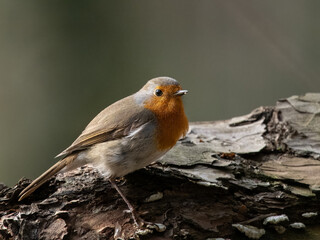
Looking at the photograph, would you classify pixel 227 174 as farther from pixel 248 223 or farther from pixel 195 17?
pixel 195 17

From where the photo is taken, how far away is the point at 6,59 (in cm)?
534

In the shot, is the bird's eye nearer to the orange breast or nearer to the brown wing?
the orange breast

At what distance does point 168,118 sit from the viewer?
9.43ft

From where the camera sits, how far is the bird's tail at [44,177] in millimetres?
2592

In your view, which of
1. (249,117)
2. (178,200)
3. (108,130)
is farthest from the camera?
(249,117)

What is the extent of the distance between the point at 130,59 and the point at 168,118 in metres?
3.16

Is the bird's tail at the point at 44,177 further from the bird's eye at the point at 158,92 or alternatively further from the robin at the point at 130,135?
the bird's eye at the point at 158,92

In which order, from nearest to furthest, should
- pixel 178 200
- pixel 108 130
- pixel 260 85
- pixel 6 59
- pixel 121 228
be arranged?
pixel 121 228
pixel 178 200
pixel 108 130
pixel 6 59
pixel 260 85

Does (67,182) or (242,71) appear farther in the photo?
(242,71)

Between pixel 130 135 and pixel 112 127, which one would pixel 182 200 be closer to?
pixel 130 135

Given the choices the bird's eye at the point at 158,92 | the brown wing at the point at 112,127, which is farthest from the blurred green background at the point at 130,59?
the bird's eye at the point at 158,92

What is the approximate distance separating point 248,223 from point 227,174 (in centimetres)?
37

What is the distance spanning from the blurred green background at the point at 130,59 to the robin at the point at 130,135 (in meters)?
2.60

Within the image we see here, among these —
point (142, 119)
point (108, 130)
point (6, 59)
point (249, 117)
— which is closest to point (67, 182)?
point (108, 130)
